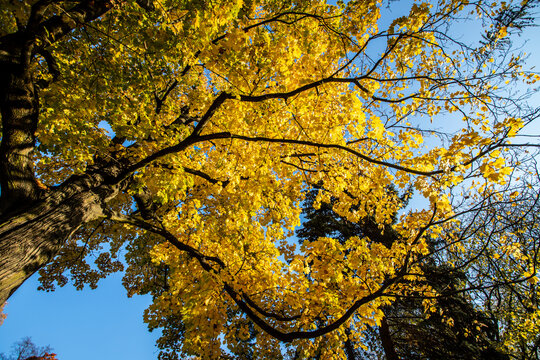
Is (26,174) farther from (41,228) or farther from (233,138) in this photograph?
(233,138)

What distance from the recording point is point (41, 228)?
9.64ft

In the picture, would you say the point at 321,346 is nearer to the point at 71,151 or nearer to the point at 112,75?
the point at 71,151

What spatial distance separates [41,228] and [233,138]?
3.01 m

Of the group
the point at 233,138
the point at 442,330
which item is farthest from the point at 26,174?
the point at 442,330

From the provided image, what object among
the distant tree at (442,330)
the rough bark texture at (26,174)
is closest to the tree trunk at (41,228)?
the rough bark texture at (26,174)

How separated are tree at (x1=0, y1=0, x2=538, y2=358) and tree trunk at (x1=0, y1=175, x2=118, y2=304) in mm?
19

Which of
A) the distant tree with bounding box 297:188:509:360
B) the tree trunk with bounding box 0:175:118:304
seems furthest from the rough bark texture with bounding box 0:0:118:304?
the distant tree with bounding box 297:188:509:360

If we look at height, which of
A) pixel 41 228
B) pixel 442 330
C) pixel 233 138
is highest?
pixel 233 138

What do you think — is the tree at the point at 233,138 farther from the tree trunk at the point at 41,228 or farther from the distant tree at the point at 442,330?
the distant tree at the point at 442,330

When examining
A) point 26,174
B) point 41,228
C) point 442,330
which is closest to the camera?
point 41,228

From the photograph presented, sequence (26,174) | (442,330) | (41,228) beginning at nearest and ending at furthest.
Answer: (41,228)
(26,174)
(442,330)

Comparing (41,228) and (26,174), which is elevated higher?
(26,174)

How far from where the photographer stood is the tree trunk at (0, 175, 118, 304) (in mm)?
2553

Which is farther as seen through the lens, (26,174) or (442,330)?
(442,330)
